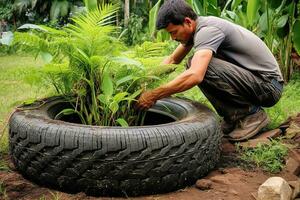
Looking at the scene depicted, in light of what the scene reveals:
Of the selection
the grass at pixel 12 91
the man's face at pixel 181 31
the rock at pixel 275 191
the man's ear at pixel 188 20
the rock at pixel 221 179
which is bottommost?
the grass at pixel 12 91

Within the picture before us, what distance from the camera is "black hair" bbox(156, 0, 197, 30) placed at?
2.89 m

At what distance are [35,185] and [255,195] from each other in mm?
1129

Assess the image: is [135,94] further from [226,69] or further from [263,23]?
[263,23]

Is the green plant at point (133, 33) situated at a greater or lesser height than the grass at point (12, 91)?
lesser

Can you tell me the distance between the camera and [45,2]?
11656 millimetres

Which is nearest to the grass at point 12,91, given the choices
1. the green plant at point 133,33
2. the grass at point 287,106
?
the grass at point 287,106

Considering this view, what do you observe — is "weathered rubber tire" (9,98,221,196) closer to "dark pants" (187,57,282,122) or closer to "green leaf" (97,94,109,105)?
"green leaf" (97,94,109,105)

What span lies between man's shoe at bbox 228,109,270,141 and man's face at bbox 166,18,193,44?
2.30 ft

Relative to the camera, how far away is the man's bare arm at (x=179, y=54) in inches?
130

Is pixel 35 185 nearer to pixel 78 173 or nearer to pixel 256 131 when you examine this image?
pixel 78 173

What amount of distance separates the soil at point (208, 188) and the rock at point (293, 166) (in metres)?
0.02

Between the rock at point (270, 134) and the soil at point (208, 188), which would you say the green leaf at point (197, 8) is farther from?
the soil at point (208, 188)

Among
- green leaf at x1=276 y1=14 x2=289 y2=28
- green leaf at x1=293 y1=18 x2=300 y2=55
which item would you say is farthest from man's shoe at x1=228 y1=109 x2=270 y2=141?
green leaf at x1=276 y1=14 x2=289 y2=28

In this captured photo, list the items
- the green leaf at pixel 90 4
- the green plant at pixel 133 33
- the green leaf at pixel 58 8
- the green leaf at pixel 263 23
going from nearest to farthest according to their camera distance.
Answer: the green leaf at pixel 90 4
the green leaf at pixel 263 23
the green plant at pixel 133 33
the green leaf at pixel 58 8
